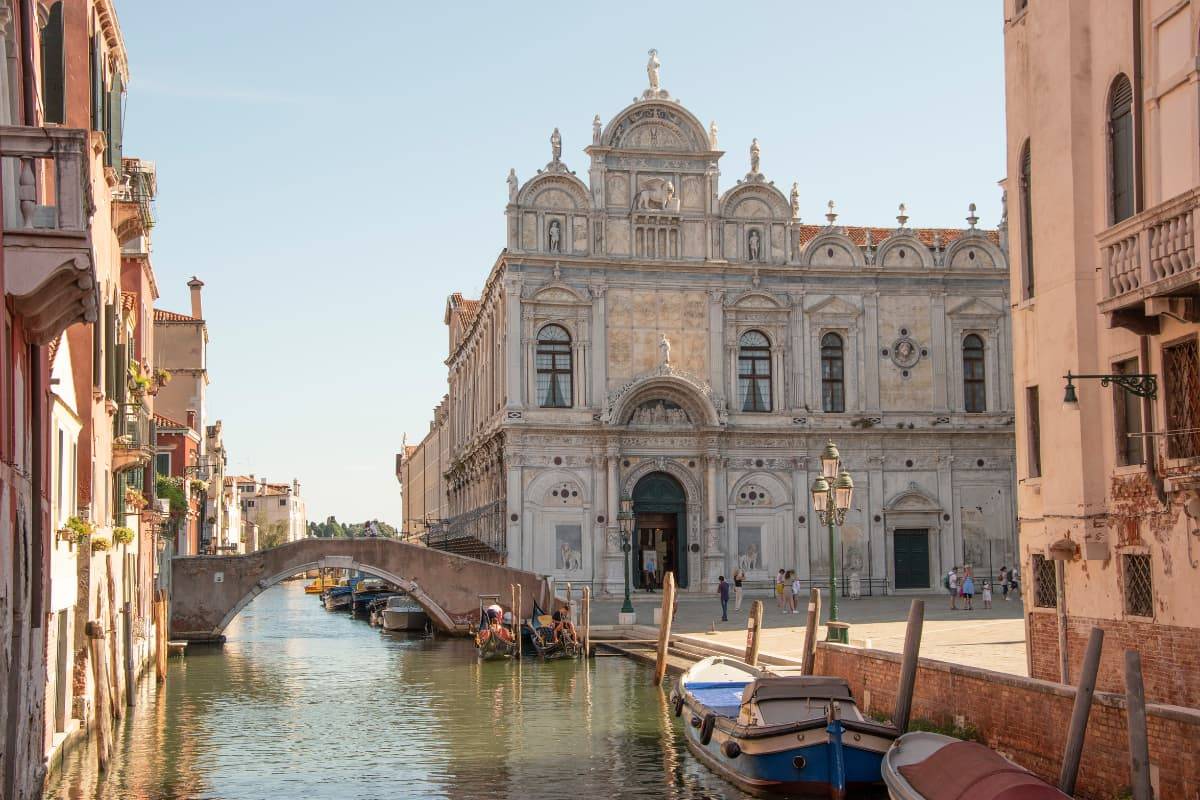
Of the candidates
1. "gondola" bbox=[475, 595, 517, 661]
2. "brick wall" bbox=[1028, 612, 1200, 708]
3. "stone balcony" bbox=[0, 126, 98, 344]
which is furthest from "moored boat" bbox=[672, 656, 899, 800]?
"gondola" bbox=[475, 595, 517, 661]

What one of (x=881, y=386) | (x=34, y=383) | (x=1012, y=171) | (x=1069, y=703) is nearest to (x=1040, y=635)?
(x=1069, y=703)

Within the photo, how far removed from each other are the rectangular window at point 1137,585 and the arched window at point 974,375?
94.6 feet

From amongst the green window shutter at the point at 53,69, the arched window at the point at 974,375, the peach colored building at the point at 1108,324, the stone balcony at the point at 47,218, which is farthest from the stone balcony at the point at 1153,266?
the arched window at the point at 974,375

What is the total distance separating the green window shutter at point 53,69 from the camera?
1355cm

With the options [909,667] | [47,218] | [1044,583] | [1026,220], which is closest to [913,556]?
[1044,583]

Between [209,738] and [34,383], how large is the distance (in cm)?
942

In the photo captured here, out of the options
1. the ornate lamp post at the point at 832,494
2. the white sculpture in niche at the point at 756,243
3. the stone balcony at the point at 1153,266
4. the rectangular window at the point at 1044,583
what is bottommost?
the rectangular window at the point at 1044,583

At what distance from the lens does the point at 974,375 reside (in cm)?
4309

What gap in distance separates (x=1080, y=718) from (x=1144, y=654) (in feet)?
7.28

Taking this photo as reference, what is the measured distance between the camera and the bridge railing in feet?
137

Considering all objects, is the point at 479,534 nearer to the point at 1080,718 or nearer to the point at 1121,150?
the point at 1121,150

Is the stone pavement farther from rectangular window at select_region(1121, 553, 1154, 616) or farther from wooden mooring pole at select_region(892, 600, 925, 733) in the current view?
rectangular window at select_region(1121, 553, 1154, 616)

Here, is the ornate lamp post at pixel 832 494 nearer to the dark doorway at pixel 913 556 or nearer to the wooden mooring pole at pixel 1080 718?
the wooden mooring pole at pixel 1080 718

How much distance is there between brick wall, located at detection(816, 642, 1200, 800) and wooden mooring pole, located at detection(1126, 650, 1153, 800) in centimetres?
26
